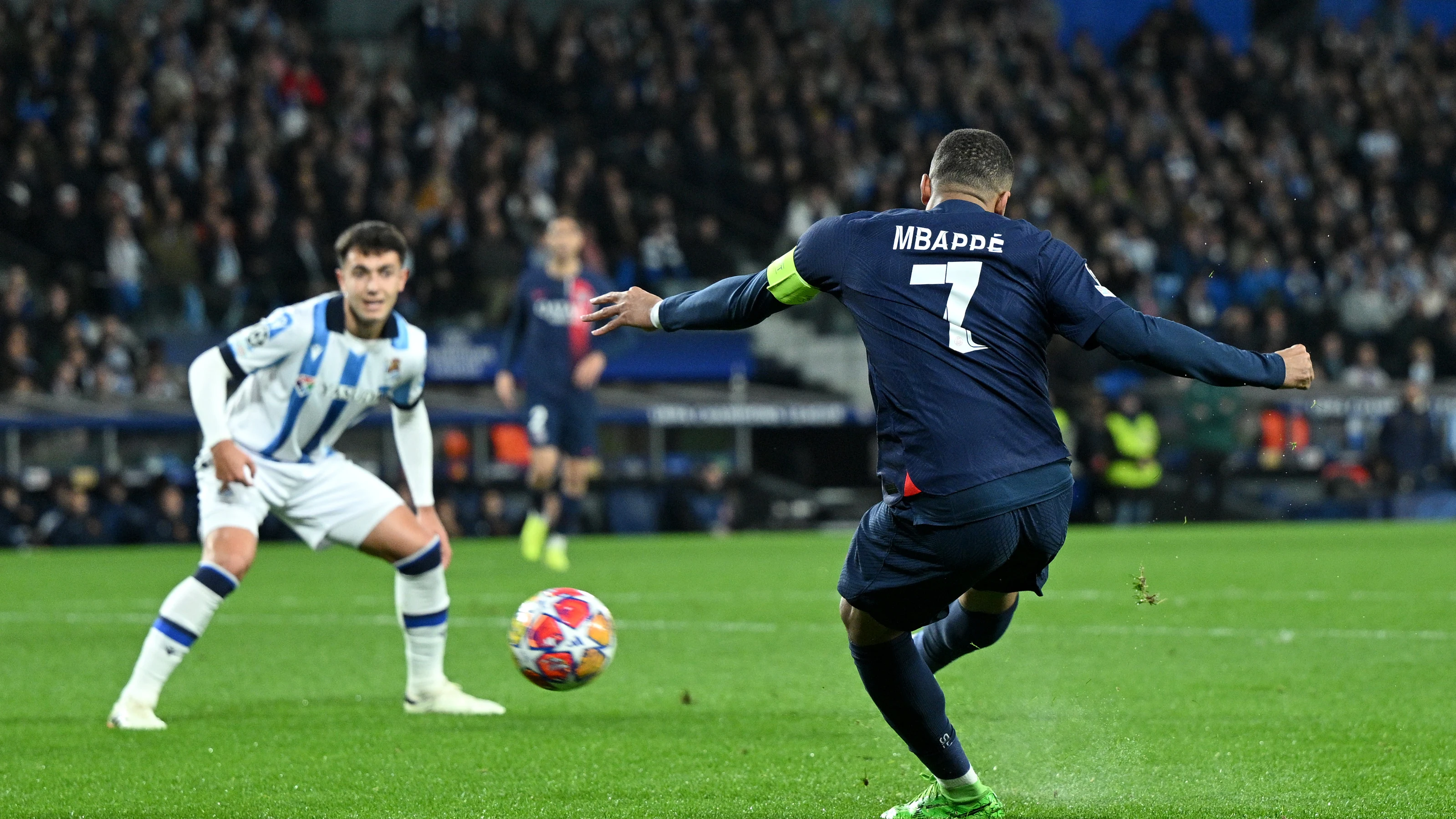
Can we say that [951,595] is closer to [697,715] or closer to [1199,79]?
[697,715]

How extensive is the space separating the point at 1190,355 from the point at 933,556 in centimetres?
77

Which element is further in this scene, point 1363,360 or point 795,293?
point 1363,360

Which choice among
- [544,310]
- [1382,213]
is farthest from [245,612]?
[1382,213]

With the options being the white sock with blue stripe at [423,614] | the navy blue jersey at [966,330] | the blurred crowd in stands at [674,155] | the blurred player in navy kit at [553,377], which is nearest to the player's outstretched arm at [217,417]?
the white sock with blue stripe at [423,614]

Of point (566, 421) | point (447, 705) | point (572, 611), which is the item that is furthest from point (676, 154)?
point (572, 611)

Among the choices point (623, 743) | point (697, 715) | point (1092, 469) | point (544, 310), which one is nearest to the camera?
point (623, 743)

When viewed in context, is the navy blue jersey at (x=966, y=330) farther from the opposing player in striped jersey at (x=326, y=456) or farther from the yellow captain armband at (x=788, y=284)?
the opposing player in striped jersey at (x=326, y=456)

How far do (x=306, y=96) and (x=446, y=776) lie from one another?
59.4ft

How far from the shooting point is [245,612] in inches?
438

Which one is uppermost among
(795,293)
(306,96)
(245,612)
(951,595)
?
(306,96)

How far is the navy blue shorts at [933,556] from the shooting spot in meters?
4.34

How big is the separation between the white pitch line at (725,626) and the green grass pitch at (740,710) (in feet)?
0.12

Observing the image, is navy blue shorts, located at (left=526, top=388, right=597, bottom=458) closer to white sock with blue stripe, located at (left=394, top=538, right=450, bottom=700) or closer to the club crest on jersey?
white sock with blue stripe, located at (left=394, top=538, right=450, bottom=700)

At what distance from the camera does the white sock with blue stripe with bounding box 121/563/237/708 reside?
6.66 m
